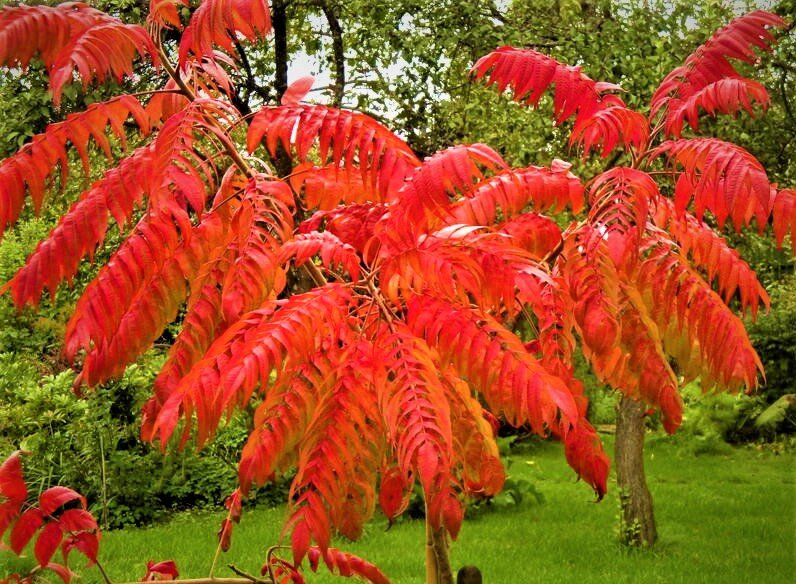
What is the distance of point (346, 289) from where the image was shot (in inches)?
77.6

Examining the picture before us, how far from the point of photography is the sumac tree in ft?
5.72

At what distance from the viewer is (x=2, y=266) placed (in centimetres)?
1216

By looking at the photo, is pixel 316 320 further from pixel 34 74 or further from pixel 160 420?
pixel 34 74

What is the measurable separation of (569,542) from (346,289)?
21.3 ft

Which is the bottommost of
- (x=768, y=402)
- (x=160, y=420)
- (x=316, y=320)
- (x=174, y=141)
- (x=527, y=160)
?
(x=768, y=402)

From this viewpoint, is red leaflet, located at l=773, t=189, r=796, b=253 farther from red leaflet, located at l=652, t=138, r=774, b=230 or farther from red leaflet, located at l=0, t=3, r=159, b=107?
red leaflet, located at l=0, t=3, r=159, b=107

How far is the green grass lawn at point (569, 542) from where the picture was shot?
6969 mm

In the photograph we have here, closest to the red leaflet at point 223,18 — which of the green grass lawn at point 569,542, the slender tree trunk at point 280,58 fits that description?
the green grass lawn at point 569,542

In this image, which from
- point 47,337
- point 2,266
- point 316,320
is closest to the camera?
point 316,320

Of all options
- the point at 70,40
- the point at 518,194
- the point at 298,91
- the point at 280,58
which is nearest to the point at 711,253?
the point at 518,194

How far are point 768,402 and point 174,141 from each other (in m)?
13.7

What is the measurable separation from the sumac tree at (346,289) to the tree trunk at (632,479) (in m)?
5.34

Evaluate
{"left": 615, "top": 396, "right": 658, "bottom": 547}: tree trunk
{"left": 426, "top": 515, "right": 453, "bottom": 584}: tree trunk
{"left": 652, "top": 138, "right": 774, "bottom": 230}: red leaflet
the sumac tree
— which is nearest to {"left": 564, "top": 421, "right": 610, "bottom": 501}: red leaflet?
the sumac tree

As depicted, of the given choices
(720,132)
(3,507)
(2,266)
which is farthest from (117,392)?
(3,507)
